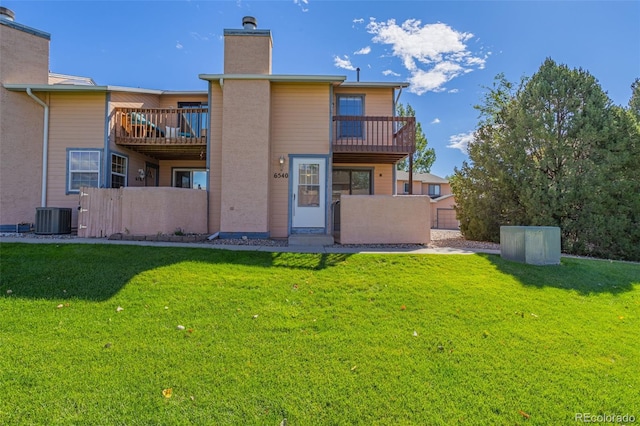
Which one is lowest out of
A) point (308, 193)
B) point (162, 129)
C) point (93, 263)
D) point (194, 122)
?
point (93, 263)

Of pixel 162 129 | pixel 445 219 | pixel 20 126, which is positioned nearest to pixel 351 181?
pixel 162 129

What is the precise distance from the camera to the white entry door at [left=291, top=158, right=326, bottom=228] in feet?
33.2

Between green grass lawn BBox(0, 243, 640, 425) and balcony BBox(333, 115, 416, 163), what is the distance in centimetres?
533

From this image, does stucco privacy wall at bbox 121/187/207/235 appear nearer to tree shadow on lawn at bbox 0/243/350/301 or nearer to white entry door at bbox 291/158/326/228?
tree shadow on lawn at bbox 0/243/350/301

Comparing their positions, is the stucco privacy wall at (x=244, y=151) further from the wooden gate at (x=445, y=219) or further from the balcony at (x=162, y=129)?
the wooden gate at (x=445, y=219)

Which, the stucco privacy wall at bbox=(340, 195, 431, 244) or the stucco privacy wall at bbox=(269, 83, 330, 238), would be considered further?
the stucco privacy wall at bbox=(269, 83, 330, 238)

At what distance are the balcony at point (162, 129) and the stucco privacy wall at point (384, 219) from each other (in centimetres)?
555

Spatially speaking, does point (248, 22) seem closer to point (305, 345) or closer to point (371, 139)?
point (371, 139)

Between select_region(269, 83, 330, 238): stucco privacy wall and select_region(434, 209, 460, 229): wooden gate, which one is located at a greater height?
select_region(269, 83, 330, 238): stucco privacy wall

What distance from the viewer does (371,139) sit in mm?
11156

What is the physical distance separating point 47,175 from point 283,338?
1127cm

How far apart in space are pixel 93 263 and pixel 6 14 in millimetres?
9951

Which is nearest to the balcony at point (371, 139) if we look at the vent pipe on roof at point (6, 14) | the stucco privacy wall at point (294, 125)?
the stucco privacy wall at point (294, 125)

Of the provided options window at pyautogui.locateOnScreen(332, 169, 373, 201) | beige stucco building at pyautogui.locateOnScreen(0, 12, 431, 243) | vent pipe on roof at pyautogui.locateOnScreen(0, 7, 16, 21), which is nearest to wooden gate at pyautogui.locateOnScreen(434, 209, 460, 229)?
window at pyautogui.locateOnScreen(332, 169, 373, 201)
